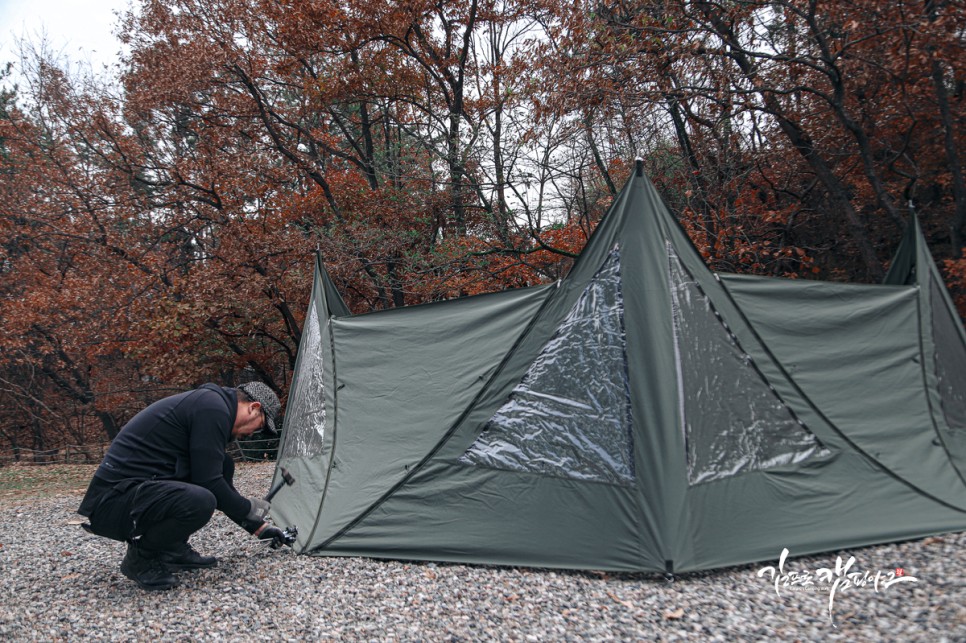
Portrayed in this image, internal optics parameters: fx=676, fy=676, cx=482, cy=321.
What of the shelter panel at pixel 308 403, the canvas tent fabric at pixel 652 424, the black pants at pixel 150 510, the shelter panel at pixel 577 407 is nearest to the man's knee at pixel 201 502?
the black pants at pixel 150 510

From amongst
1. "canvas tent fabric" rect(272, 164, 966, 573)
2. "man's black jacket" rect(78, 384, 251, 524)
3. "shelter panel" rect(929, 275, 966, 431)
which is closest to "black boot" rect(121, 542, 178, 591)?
"man's black jacket" rect(78, 384, 251, 524)

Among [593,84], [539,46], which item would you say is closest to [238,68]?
[539,46]

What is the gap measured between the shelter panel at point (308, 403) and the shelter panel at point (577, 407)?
1.45 metres

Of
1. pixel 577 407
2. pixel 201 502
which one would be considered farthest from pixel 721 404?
pixel 201 502

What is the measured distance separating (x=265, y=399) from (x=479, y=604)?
178cm

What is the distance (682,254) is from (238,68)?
36.8 ft

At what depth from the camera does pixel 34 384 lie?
648 inches

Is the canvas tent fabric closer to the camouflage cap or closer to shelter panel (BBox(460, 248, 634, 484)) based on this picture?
shelter panel (BBox(460, 248, 634, 484))

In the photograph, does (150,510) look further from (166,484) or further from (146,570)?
(146,570)

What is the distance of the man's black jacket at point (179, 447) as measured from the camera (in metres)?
3.71

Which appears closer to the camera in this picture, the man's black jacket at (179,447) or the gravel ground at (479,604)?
the gravel ground at (479,604)

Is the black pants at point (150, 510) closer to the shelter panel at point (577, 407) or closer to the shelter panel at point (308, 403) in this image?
the shelter panel at point (308, 403)

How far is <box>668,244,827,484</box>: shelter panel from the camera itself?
3.67m

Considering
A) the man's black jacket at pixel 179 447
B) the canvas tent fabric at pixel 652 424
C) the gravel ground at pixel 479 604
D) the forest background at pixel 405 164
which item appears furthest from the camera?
the forest background at pixel 405 164
